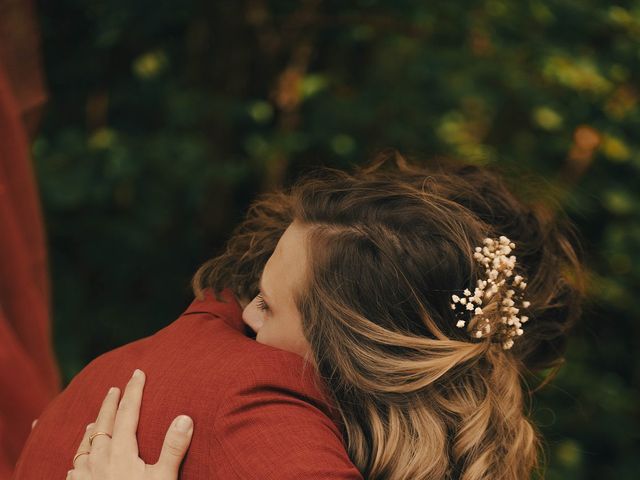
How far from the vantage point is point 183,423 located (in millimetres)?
1232

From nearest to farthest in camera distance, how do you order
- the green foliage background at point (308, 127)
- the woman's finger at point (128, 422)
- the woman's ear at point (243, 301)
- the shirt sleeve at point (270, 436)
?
the shirt sleeve at point (270, 436), the woman's finger at point (128, 422), the woman's ear at point (243, 301), the green foliage background at point (308, 127)

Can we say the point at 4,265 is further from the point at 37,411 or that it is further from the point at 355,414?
the point at 355,414

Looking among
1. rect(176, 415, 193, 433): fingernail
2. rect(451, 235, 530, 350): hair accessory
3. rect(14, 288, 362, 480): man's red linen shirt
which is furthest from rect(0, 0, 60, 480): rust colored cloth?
rect(451, 235, 530, 350): hair accessory

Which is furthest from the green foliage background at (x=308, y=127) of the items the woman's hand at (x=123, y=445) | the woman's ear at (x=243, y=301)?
the woman's hand at (x=123, y=445)

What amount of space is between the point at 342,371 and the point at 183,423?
0.97ft

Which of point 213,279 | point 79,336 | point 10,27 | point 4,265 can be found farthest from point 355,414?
point 79,336

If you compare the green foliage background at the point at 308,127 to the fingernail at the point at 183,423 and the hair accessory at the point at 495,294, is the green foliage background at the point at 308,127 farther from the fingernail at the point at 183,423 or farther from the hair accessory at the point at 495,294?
the fingernail at the point at 183,423

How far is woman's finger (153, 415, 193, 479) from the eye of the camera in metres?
1.23

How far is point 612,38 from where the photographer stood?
2742 mm

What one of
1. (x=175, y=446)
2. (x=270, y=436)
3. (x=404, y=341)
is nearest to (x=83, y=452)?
(x=175, y=446)

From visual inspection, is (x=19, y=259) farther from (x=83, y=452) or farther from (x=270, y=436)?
(x=270, y=436)

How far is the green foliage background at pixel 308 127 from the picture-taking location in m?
2.63

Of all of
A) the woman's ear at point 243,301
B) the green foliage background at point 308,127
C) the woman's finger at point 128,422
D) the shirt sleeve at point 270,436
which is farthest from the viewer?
the green foliage background at point 308,127

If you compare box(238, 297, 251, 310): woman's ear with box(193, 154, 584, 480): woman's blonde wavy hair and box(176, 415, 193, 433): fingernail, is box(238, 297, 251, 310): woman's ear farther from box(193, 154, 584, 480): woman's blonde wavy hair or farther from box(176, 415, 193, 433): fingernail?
box(176, 415, 193, 433): fingernail
